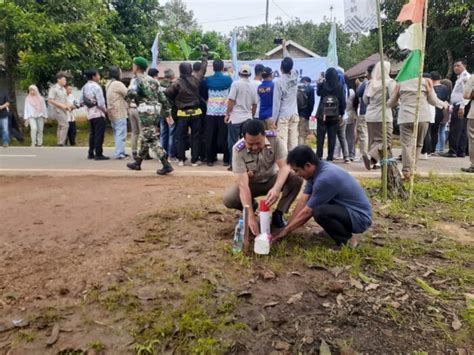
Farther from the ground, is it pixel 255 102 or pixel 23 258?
pixel 255 102

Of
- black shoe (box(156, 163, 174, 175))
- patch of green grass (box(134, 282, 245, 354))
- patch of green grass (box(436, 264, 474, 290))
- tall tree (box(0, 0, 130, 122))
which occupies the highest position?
tall tree (box(0, 0, 130, 122))

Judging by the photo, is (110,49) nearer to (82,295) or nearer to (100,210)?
(100,210)

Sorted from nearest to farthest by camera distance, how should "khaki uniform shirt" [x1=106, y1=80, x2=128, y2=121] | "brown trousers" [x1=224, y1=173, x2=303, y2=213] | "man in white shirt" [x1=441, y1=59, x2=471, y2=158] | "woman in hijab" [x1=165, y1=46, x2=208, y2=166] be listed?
"brown trousers" [x1=224, y1=173, x2=303, y2=213], "woman in hijab" [x1=165, y1=46, x2=208, y2=166], "khaki uniform shirt" [x1=106, y1=80, x2=128, y2=121], "man in white shirt" [x1=441, y1=59, x2=471, y2=158]

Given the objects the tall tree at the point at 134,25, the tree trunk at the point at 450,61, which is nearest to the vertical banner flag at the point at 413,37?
the tree trunk at the point at 450,61

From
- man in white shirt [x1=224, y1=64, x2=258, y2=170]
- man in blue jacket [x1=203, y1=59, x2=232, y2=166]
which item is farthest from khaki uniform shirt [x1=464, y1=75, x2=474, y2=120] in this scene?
man in blue jacket [x1=203, y1=59, x2=232, y2=166]

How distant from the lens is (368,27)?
207 inches

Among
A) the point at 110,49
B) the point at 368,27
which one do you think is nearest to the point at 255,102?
the point at 368,27

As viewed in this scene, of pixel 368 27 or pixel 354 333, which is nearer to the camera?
pixel 354 333

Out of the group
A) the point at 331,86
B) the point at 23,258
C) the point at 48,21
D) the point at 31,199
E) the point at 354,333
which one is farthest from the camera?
the point at 48,21

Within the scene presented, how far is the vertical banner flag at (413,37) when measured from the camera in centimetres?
517

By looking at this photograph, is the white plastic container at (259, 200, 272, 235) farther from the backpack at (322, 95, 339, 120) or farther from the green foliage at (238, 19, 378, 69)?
the green foliage at (238, 19, 378, 69)

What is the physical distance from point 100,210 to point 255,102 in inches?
123

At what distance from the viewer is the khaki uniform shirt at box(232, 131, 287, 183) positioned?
407cm

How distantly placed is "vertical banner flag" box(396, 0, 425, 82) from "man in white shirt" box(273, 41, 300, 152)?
2080mm
